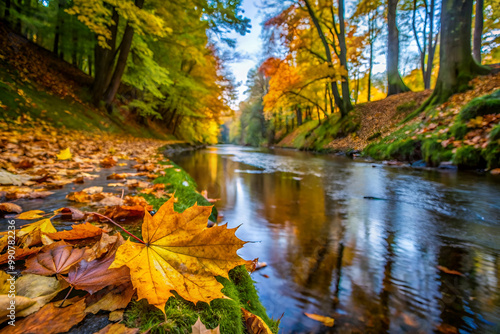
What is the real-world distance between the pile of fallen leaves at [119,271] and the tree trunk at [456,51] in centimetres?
928

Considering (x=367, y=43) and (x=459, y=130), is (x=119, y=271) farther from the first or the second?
(x=367, y=43)

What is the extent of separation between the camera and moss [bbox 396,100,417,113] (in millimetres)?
9649

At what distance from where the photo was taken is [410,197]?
127 inches

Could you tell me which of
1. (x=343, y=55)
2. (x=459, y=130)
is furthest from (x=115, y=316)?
(x=343, y=55)

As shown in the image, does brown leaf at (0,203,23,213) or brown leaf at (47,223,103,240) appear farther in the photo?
brown leaf at (0,203,23,213)

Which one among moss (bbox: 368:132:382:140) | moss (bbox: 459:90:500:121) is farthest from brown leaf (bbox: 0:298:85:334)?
moss (bbox: 368:132:382:140)

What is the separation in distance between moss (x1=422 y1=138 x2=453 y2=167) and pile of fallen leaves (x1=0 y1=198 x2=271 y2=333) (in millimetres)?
6583

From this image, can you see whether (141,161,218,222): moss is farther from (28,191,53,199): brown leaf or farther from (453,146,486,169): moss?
(453,146,486,169): moss

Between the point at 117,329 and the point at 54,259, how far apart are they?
36cm

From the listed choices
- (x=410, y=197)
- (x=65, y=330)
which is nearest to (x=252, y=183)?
(x=410, y=197)

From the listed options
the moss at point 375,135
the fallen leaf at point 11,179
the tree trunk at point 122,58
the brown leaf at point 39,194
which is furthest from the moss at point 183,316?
the moss at point 375,135

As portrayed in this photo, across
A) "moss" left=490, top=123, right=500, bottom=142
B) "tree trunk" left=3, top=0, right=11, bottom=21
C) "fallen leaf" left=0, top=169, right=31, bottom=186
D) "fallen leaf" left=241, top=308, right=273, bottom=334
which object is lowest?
"fallen leaf" left=241, top=308, right=273, bottom=334

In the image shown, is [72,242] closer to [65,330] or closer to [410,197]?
[65,330]

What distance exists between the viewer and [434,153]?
5602mm
